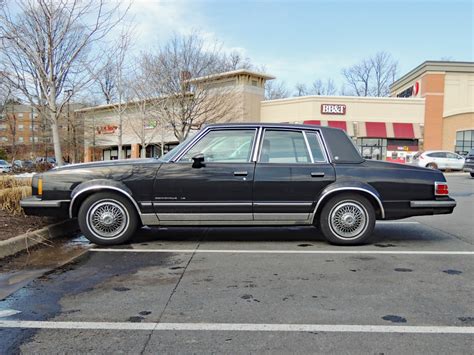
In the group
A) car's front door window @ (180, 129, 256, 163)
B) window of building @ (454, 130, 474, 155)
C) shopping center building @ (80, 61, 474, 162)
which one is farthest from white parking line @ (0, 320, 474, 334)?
window of building @ (454, 130, 474, 155)

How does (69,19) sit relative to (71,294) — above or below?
above

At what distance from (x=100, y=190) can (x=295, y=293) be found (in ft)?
10.6

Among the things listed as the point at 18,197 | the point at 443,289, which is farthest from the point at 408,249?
the point at 18,197

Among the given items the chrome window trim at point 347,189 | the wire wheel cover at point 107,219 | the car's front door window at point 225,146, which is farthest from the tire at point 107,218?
the chrome window trim at point 347,189

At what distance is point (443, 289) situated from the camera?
418cm

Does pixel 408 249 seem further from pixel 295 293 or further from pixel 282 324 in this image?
pixel 282 324

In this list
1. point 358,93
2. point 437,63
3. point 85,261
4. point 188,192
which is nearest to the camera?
point 85,261

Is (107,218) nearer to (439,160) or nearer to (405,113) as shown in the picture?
(439,160)

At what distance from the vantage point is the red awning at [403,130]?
33750mm

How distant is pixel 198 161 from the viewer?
19.3 ft

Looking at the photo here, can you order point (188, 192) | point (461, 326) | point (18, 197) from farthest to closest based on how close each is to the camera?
point (18, 197) < point (188, 192) < point (461, 326)

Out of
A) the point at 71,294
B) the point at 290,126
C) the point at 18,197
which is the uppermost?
the point at 290,126

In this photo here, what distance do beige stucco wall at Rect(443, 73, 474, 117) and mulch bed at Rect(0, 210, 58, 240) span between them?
35.1 m

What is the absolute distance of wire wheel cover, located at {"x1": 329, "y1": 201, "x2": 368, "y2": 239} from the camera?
19.7 feet
